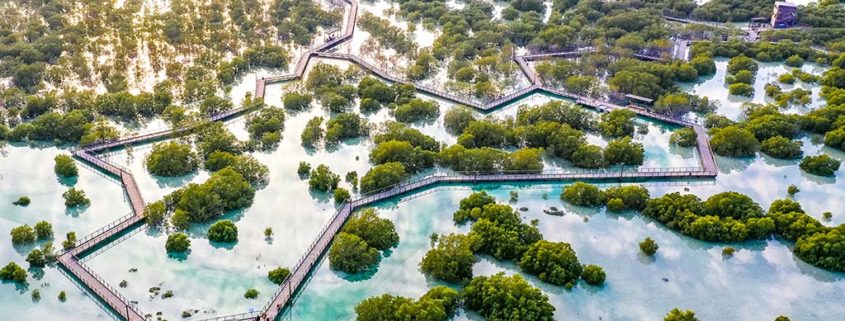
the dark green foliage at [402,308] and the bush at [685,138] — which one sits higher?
the dark green foliage at [402,308]

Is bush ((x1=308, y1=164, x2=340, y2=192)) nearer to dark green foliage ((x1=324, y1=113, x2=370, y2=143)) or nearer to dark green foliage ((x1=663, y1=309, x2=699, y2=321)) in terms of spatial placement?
dark green foliage ((x1=324, y1=113, x2=370, y2=143))

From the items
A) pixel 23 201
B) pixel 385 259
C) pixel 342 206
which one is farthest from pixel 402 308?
pixel 23 201

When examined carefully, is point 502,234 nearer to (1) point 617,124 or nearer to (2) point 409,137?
(2) point 409,137

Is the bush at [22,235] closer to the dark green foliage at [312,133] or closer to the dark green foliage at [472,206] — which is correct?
the dark green foliage at [312,133]

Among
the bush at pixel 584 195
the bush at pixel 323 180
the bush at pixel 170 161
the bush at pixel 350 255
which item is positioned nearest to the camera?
the bush at pixel 350 255

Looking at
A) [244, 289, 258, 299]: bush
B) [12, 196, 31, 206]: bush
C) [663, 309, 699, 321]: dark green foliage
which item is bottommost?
[12, 196, 31, 206]: bush

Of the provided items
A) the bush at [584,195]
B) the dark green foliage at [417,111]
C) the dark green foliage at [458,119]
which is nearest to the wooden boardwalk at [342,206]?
the bush at [584,195]

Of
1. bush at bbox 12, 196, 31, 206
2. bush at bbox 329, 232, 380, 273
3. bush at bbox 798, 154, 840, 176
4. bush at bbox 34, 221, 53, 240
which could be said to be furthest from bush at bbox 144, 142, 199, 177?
bush at bbox 798, 154, 840, 176
